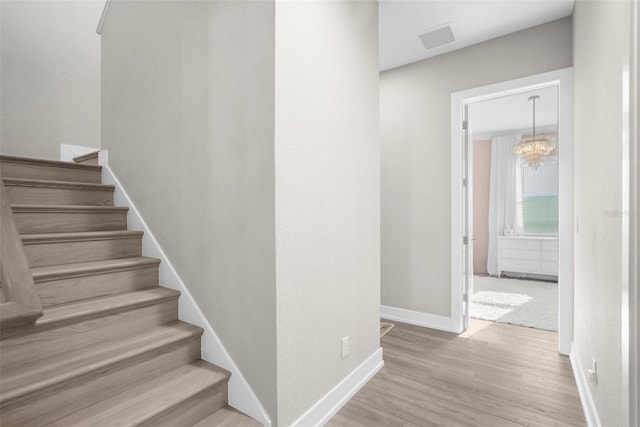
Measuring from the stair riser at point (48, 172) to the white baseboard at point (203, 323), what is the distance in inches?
15.4

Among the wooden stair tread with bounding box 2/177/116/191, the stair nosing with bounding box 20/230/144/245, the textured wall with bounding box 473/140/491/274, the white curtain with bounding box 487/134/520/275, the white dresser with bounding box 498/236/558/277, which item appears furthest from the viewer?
the textured wall with bounding box 473/140/491/274

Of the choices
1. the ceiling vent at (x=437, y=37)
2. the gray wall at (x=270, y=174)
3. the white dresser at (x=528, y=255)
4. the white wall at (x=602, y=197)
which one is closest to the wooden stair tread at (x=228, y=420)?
the gray wall at (x=270, y=174)

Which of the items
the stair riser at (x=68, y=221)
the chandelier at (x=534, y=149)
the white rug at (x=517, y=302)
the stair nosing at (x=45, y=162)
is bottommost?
the white rug at (x=517, y=302)

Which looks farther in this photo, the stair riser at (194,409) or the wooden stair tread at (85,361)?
the stair riser at (194,409)

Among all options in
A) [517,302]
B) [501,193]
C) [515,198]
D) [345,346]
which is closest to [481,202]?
[501,193]

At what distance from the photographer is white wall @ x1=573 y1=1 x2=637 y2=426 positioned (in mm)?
1258

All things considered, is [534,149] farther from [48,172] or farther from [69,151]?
[69,151]

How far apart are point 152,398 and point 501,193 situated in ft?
21.7

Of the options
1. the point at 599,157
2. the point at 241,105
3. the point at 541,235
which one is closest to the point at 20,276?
the point at 241,105

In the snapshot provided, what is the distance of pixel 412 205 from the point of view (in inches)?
137

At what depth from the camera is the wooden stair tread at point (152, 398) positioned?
1.38 metres

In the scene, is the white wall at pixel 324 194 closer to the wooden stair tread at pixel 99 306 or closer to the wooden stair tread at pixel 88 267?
the wooden stair tread at pixel 99 306

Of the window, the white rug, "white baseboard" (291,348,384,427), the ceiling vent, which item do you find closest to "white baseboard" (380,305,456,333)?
the white rug

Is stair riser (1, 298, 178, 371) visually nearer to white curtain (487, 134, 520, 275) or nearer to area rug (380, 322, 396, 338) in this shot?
area rug (380, 322, 396, 338)
